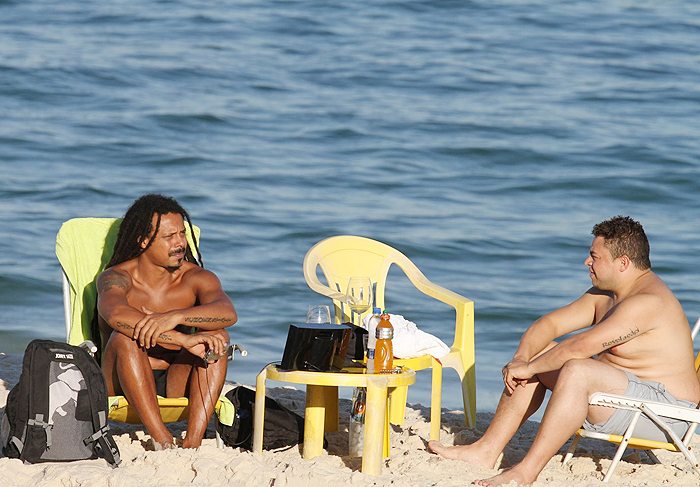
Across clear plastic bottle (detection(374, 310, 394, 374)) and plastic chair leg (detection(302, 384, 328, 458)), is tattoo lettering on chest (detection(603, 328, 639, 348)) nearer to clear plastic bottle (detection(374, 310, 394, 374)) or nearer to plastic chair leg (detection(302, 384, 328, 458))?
clear plastic bottle (detection(374, 310, 394, 374))

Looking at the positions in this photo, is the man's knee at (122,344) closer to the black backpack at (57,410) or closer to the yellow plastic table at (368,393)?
the black backpack at (57,410)

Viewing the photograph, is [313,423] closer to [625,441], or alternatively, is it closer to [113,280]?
[113,280]

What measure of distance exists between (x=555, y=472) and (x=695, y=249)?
8.13 metres

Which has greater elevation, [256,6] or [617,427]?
[256,6]

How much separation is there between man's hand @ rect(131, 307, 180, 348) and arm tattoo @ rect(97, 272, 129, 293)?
32cm

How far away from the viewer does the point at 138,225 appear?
180 inches

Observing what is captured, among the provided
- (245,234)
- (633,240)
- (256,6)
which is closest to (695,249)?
(245,234)

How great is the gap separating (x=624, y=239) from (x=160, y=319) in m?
2.04

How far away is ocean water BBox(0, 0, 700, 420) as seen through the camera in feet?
33.7

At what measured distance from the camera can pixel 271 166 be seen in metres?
14.7

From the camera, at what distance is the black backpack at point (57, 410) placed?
3.83 meters

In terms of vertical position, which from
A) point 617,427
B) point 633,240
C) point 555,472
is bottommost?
point 555,472

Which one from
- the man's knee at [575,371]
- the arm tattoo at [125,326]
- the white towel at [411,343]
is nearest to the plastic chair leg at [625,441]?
the man's knee at [575,371]

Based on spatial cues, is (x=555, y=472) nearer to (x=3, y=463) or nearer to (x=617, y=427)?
(x=617, y=427)
